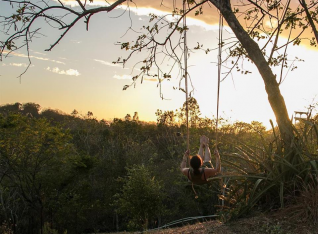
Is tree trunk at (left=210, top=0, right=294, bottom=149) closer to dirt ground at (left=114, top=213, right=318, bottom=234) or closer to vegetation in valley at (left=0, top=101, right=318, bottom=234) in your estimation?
vegetation in valley at (left=0, top=101, right=318, bottom=234)

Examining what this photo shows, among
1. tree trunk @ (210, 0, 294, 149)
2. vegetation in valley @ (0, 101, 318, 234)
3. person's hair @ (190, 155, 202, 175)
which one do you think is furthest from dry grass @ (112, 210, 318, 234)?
tree trunk @ (210, 0, 294, 149)

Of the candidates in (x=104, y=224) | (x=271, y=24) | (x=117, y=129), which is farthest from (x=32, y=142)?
(x=117, y=129)

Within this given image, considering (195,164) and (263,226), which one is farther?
(195,164)

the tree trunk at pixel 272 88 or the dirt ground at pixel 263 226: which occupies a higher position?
the tree trunk at pixel 272 88

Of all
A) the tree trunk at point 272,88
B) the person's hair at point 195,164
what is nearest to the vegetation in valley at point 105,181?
the tree trunk at point 272,88

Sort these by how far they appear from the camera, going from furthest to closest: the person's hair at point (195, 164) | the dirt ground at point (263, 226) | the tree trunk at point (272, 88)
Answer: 1. the tree trunk at point (272, 88)
2. the person's hair at point (195, 164)
3. the dirt ground at point (263, 226)

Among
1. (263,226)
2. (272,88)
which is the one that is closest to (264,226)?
(263,226)

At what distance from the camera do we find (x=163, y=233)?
6.55 m

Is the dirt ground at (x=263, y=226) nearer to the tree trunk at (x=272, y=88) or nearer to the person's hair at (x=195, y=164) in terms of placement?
the person's hair at (x=195, y=164)

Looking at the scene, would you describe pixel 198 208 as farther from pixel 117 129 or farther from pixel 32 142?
pixel 117 129

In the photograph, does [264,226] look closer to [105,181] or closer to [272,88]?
[272,88]

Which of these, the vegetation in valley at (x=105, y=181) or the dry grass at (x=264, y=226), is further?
the vegetation in valley at (x=105, y=181)

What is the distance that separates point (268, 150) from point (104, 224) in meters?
14.3

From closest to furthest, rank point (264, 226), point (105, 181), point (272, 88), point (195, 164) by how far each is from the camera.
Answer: point (264, 226) < point (195, 164) < point (272, 88) < point (105, 181)
